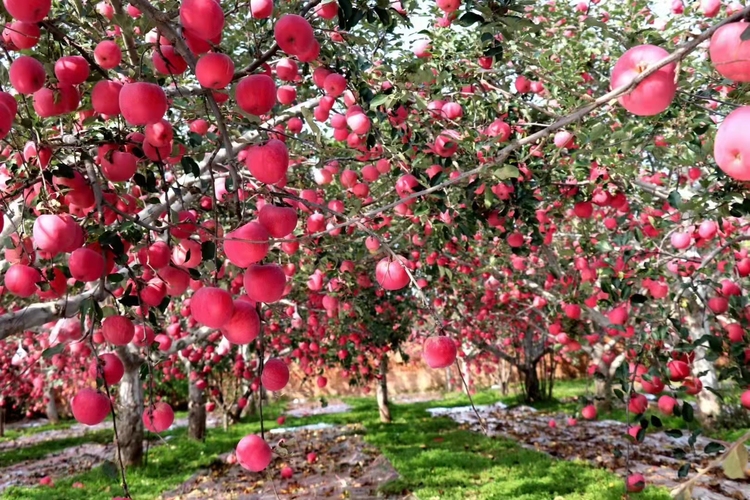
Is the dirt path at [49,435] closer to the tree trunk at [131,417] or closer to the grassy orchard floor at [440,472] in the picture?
the tree trunk at [131,417]

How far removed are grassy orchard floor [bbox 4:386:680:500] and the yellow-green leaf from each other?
4.67 metres

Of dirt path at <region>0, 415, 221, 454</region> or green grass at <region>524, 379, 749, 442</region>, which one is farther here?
dirt path at <region>0, 415, 221, 454</region>

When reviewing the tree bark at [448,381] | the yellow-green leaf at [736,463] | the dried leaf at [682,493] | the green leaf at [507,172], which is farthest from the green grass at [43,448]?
the tree bark at [448,381]

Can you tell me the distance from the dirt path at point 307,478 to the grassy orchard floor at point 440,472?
9.5 inches

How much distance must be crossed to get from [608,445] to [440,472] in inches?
124

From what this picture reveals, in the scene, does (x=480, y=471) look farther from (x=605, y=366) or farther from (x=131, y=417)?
(x=131, y=417)

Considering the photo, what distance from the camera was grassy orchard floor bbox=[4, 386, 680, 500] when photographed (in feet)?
17.4

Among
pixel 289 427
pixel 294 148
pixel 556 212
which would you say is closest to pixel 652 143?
pixel 556 212

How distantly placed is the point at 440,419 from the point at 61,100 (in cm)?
1119

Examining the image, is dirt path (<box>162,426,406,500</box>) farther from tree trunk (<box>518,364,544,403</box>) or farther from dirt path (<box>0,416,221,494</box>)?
tree trunk (<box>518,364,544,403</box>)

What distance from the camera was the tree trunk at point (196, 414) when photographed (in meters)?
10.5

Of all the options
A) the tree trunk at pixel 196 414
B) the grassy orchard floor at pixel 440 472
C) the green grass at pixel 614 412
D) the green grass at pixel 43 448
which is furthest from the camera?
the tree trunk at pixel 196 414

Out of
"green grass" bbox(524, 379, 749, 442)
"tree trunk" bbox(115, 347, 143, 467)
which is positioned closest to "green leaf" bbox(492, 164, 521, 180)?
"green grass" bbox(524, 379, 749, 442)

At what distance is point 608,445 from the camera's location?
25.5 ft
